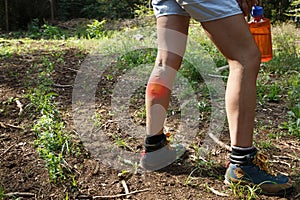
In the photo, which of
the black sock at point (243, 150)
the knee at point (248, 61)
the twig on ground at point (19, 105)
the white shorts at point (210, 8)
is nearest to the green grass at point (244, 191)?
the black sock at point (243, 150)

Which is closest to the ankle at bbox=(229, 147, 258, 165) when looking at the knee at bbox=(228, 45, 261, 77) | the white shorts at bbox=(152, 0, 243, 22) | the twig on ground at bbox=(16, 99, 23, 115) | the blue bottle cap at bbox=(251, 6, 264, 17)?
the knee at bbox=(228, 45, 261, 77)

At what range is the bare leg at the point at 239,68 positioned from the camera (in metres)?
1.92

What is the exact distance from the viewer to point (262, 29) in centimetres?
255

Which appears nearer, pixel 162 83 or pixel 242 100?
pixel 242 100

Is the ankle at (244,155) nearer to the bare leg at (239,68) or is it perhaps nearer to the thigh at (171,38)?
the bare leg at (239,68)

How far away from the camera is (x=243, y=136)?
2.01 metres

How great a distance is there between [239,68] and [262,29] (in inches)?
27.9

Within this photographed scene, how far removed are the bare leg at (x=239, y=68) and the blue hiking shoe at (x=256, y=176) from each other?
0.30 ft

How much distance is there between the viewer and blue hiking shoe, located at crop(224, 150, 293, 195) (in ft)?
6.68

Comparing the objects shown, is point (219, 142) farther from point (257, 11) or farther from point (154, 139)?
point (257, 11)

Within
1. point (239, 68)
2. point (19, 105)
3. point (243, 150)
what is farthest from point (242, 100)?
point (19, 105)

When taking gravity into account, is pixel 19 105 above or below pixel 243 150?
below

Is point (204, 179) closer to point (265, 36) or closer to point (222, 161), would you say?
point (222, 161)

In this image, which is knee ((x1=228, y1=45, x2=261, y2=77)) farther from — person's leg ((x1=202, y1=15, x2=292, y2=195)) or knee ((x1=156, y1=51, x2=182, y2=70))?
knee ((x1=156, y1=51, x2=182, y2=70))
